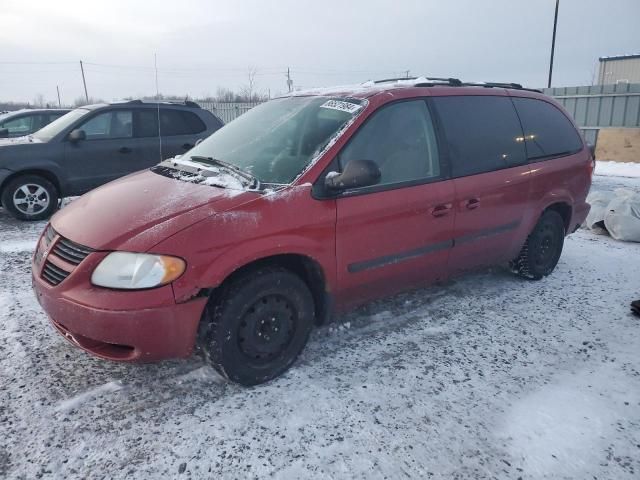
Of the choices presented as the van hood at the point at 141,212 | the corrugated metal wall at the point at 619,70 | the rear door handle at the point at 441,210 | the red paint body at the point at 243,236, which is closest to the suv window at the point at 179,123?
the red paint body at the point at 243,236

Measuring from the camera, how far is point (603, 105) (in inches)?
602

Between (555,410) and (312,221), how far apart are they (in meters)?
1.76

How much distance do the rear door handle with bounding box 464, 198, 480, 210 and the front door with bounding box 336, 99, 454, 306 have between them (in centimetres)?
18

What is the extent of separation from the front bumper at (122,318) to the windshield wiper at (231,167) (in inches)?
30.3

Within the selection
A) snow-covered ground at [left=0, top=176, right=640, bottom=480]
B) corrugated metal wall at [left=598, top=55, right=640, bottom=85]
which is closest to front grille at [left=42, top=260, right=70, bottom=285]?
snow-covered ground at [left=0, top=176, right=640, bottom=480]

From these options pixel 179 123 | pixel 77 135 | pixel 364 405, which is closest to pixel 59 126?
pixel 77 135

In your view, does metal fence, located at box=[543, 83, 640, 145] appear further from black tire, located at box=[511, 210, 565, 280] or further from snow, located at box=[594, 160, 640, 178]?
black tire, located at box=[511, 210, 565, 280]

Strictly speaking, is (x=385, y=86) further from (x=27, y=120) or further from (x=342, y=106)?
(x=27, y=120)

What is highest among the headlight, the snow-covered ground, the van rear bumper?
the headlight

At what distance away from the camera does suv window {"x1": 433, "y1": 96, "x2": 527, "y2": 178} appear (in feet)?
11.5

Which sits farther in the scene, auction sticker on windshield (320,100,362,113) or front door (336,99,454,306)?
auction sticker on windshield (320,100,362,113)

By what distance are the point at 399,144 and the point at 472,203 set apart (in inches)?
31.9

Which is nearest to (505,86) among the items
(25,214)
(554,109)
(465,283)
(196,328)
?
(554,109)

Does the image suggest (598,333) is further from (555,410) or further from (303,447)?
(303,447)
